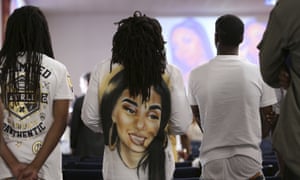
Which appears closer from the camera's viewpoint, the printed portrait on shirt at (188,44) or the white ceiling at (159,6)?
the white ceiling at (159,6)

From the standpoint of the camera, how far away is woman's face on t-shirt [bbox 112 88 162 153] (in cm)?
247

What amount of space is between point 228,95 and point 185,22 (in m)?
8.55

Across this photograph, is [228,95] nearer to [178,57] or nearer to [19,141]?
[19,141]

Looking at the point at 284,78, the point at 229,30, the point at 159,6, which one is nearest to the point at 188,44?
the point at 159,6

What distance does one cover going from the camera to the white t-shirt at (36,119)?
2521 millimetres

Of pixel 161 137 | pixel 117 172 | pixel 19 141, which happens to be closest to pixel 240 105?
pixel 161 137

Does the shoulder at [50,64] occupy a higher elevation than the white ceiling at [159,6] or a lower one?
higher

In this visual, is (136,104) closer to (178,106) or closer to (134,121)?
(134,121)

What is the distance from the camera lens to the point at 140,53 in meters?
2.47

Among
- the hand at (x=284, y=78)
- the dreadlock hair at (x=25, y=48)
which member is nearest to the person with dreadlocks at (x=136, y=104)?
the dreadlock hair at (x=25, y=48)

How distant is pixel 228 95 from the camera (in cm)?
299

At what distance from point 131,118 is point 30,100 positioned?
0.47m

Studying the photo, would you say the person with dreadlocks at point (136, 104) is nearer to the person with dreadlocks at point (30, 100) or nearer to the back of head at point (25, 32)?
the person with dreadlocks at point (30, 100)

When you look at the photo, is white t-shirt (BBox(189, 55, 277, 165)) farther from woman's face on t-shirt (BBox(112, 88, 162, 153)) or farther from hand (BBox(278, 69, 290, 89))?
hand (BBox(278, 69, 290, 89))
